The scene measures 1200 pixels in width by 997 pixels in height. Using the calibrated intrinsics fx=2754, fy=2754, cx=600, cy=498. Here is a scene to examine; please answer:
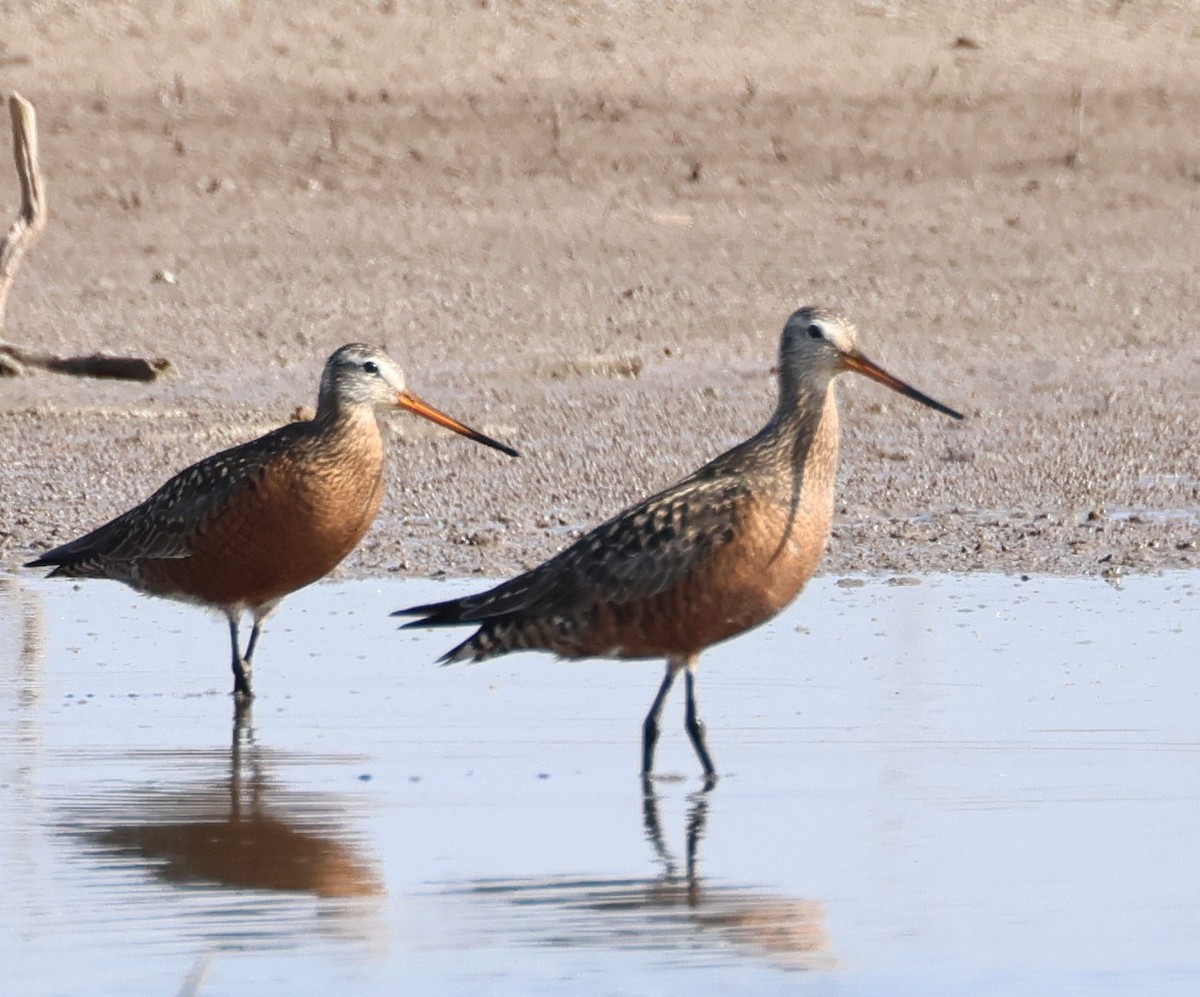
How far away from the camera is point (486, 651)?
736 centimetres

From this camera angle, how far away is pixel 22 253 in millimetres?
13711

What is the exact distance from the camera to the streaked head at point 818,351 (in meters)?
7.65

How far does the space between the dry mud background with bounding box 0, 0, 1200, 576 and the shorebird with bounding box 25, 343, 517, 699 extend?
1522mm

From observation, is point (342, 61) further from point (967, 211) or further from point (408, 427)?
point (408, 427)

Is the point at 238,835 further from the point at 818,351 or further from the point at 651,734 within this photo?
the point at 818,351

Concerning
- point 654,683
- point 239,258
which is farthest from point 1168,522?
point 239,258

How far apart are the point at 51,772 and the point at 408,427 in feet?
19.4

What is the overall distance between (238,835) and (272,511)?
2033 millimetres

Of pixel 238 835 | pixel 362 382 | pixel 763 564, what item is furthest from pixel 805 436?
pixel 238 835

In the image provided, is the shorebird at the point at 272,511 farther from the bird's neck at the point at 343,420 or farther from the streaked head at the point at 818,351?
the streaked head at the point at 818,351

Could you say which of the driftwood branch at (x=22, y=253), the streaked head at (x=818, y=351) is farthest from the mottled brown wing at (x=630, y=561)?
the driftwood branch at (x=22, y=253)

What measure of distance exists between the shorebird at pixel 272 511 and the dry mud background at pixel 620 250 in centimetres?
152

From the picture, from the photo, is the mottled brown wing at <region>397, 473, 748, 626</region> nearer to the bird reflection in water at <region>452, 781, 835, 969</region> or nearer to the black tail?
the black tail

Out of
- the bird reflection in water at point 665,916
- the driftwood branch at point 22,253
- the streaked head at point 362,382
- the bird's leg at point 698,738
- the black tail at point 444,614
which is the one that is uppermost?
the driftwood branch at point 22,253
